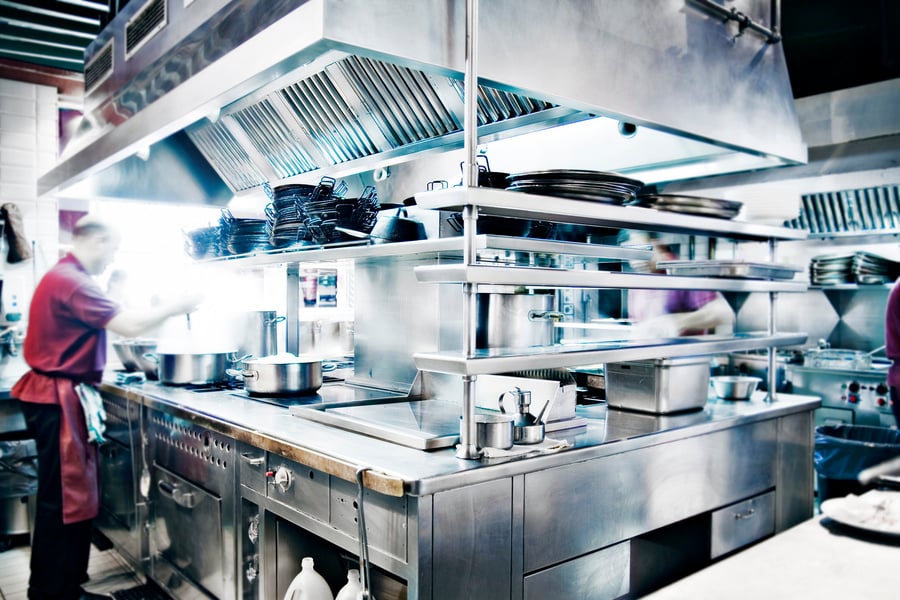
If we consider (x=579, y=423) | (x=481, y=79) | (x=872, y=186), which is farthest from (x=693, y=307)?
(x=481, y=79)

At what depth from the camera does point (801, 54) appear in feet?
16.1

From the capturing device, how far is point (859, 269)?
15.6 ft

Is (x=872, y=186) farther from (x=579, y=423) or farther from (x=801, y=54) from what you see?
(x=579, y=423)

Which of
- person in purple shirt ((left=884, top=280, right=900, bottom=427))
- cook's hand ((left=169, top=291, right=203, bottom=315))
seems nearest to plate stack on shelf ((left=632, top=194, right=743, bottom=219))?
cook's hand ((left=169, top=291, right=203, bottom=315))

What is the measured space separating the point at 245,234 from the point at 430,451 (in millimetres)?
2021

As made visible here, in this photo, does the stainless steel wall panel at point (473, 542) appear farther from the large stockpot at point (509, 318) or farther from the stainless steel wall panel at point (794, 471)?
the stainless steel wall panel at point (794, 471)

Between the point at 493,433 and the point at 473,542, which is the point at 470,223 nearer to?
the point at 493,433

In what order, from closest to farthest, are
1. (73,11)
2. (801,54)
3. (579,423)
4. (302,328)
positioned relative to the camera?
(579,423) < (302,328) < (73,11) < (801,54)

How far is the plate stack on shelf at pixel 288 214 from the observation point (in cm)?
283

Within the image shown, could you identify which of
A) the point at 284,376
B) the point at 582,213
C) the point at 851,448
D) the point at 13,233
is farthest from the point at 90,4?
the point at 851,448

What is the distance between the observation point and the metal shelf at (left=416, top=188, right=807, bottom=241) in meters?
1.70

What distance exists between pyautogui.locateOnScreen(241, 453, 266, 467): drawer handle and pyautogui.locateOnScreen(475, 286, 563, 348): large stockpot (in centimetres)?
83

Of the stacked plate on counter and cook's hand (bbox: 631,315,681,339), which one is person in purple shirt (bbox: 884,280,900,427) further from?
cook's hand (bbox: 631,315,681,339)

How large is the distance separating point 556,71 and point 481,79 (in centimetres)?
30
